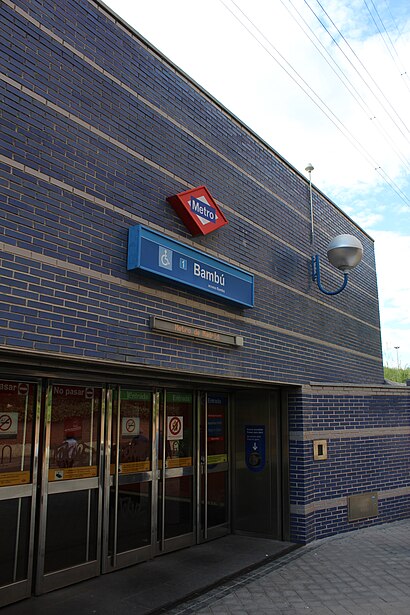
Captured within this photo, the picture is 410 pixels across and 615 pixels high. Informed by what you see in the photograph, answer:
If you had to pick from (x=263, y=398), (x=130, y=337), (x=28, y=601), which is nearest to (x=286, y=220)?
(x=263, y=398)

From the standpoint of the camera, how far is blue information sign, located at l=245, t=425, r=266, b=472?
8.24m

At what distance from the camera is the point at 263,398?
27.6 feet

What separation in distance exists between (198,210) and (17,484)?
12.4 ft

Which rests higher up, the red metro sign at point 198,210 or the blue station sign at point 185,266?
the red metro sign at point 198,210

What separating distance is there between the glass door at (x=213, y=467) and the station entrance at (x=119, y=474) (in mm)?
16

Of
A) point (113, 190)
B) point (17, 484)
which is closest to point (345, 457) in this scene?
point (17, 484)

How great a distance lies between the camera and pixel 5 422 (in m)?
5.26

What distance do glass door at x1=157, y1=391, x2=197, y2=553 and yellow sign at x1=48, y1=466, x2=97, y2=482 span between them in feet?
4.03

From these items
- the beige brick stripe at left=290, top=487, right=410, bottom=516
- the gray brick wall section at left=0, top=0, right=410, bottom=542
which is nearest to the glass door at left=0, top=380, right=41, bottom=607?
the gray brick wall section at left=0, top=0, right=410, bottom=542

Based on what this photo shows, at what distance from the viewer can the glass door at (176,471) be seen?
6973 millimetres

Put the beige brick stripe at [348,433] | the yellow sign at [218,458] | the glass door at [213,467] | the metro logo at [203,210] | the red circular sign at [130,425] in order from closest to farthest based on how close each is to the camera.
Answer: the metro logo at [203,210], the red circular sign at [130,425], the glass door at [213,467], the yellow sign at [218,458], the beige brick stripe at [348,433]

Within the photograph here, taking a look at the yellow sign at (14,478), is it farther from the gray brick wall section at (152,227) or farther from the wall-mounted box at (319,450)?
the wall-mounted box at (319,450)

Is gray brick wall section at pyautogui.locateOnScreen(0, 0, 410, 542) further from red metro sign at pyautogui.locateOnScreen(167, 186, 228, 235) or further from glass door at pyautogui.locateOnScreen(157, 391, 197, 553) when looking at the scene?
glass door at pyautogui.locateOnScreen(157, 391, 197, 553)

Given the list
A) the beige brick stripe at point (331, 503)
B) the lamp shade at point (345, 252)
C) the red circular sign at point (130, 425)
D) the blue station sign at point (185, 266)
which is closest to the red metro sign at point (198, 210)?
the blue station sign at point (185, 266)
